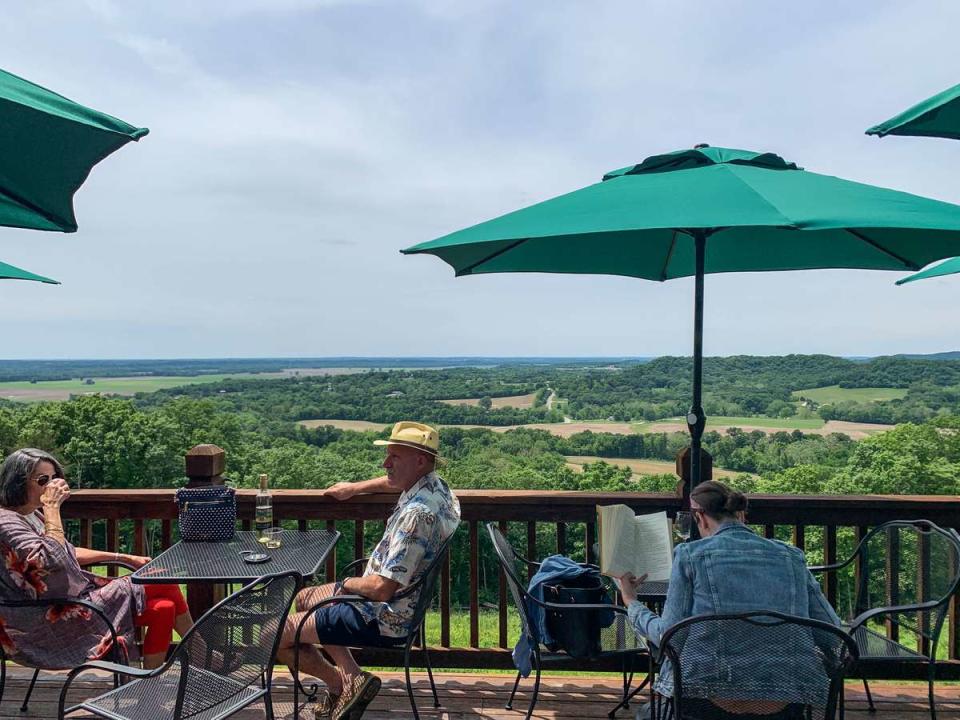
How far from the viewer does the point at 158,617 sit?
3.07m

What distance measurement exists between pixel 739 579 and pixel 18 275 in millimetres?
3770

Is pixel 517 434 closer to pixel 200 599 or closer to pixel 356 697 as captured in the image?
pixel 200 599

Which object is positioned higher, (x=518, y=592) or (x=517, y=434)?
(x=518, y=592)

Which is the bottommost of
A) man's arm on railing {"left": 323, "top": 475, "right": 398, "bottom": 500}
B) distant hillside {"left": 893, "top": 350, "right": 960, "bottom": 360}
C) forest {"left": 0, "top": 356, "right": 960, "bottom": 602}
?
forest {"left": 0, "top": 356, "right": 960, "bottom": 602}

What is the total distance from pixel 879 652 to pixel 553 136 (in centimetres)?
1044

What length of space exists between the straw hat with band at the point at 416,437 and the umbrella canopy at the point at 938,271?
2.86 m

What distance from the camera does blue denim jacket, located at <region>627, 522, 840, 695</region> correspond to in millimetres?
1999

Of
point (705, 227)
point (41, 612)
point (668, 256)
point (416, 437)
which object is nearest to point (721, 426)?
point (668, 256)

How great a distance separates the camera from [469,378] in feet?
116

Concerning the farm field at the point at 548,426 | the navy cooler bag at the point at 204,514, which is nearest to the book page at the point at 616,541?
the navy cooler bag at the point at 204,514

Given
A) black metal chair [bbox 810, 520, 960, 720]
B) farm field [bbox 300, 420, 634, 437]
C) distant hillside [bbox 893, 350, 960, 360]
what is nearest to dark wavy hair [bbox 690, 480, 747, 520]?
black metal chair [bbox 810, 520, 960, 720]

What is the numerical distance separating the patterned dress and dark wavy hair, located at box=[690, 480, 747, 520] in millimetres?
2236

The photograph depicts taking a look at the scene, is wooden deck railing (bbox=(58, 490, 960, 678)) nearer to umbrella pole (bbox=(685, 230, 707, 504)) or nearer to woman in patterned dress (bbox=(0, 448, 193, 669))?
umbrella pole (bbox=(685, 230, 707, 504))

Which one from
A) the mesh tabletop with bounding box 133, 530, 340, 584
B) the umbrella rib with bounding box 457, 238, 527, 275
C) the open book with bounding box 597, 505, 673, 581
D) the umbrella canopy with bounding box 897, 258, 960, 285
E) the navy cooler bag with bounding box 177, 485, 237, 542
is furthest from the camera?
the umbrella canopy with bounding box 897, 258, 960, 285
